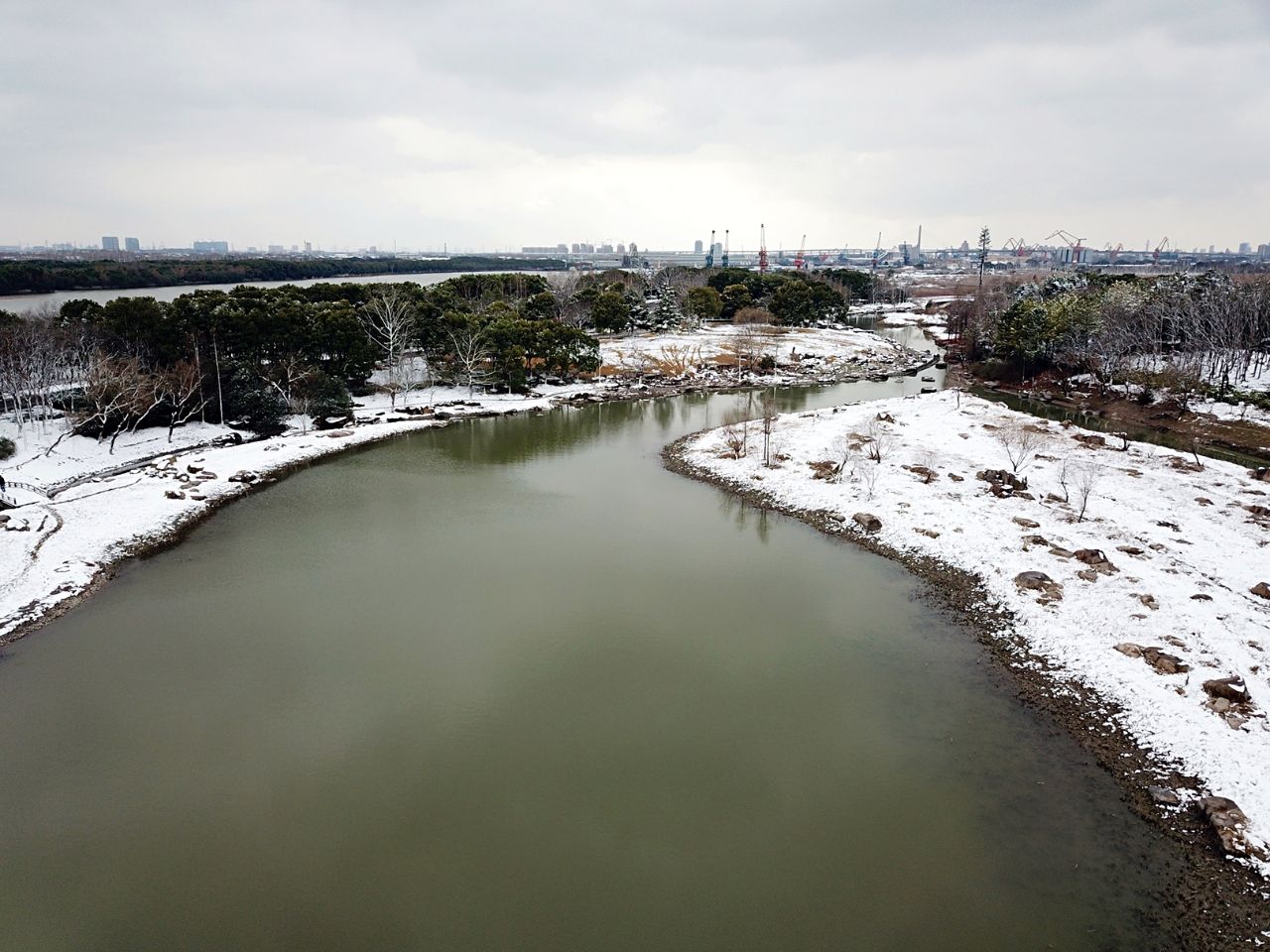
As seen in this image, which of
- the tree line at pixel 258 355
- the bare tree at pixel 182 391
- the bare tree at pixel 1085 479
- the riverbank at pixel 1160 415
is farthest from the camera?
the bare tree at pixel 182 391

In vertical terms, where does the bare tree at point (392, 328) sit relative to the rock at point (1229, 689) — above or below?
above

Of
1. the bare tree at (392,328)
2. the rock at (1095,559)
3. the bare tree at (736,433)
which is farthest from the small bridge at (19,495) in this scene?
the rock at (1095,559)

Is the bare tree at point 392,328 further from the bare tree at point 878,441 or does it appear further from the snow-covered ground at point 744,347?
the bare tree at point 878,441

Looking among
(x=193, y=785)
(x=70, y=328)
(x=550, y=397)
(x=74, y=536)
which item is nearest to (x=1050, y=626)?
(x=193, y=785)

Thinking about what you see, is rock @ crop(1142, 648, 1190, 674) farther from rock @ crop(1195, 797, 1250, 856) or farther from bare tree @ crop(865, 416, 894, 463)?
bare tree @ crop(865, 416, 894, 463)

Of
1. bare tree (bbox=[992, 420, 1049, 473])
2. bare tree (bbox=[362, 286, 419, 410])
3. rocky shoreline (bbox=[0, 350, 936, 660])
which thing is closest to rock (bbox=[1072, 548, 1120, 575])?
bare tree (bbox=[992, 420, 1049, 473])

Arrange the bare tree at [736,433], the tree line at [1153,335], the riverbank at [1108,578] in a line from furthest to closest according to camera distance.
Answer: the tree line at [1153,335], the bare tree at [736,433], the riverbank at [1108,578]

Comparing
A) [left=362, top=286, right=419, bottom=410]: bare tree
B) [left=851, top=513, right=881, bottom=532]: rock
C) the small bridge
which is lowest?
[left=851, top=513, right=881, bottom=532]: rock
